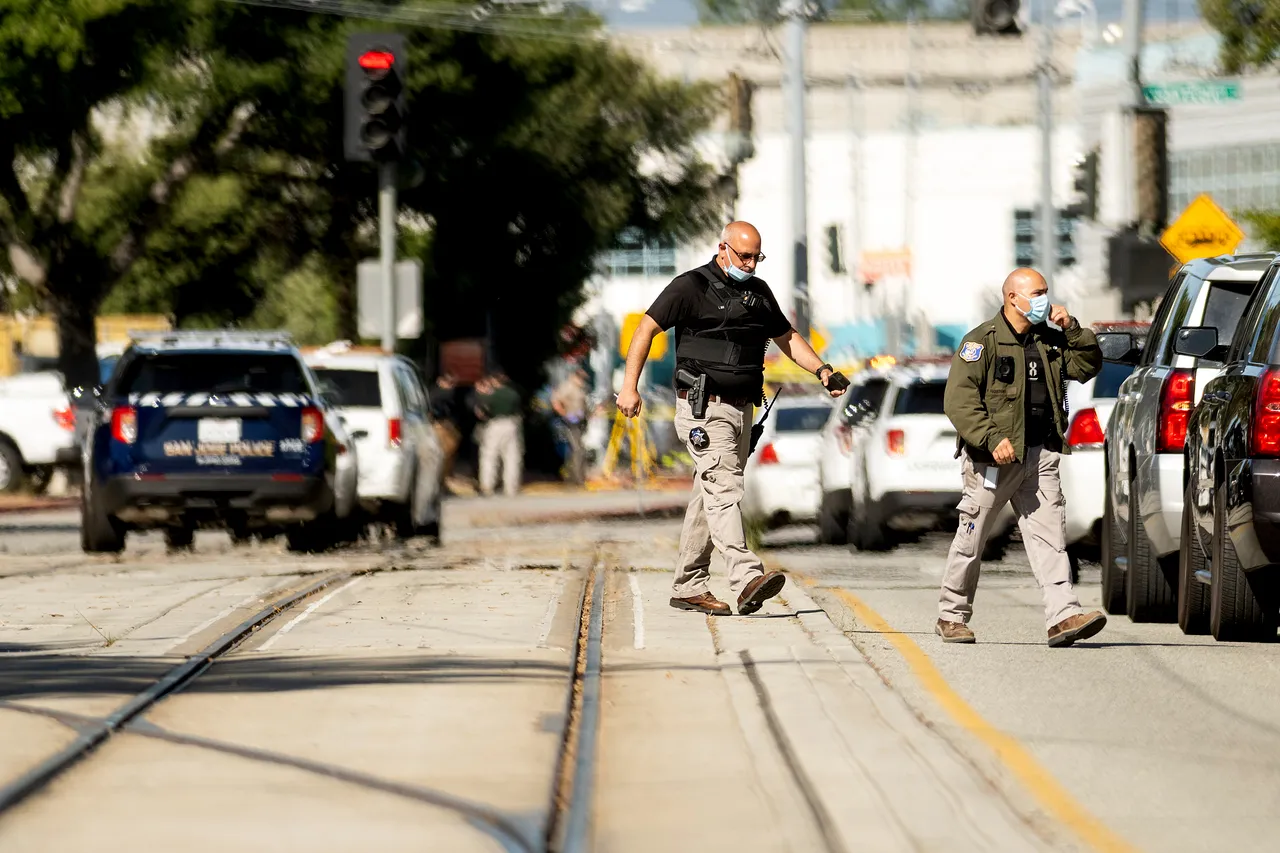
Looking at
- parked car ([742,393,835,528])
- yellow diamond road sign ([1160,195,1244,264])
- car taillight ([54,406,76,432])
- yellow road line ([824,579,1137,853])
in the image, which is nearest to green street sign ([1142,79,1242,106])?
yellow diamond road sign ([1160,195,1244,264])

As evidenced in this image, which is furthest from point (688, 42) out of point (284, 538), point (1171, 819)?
point (1171, 819)

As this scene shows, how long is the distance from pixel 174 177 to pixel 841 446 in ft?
51.5

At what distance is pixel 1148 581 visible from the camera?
12773mm

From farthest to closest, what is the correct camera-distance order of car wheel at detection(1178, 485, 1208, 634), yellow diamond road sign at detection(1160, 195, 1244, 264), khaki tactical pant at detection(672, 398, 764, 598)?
yellow diamond road sign at detection(1160, 195, 1244, 264) → khaki tactical pant at detection(672, 398, 764, 598) → car wheel at detection(1178, 485, 1208, 634)

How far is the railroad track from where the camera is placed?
6668 mm

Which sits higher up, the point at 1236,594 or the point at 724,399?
the point at 724,399

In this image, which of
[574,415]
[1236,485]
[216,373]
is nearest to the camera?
[1236,485]

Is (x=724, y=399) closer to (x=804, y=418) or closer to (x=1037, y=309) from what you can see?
(x=1037, y=309)

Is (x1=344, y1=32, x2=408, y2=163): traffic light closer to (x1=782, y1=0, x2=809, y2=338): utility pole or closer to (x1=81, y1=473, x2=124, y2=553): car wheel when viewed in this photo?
(x1=782, y1=0, x2=809, y2=338): utility pole

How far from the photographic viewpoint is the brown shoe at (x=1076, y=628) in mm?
11094

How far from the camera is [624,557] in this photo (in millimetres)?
18625

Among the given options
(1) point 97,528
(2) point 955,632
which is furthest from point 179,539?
(2) point 955,632

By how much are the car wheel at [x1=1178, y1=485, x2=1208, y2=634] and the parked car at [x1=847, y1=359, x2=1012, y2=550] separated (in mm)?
6876

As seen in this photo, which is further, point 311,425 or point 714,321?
point 311,425
